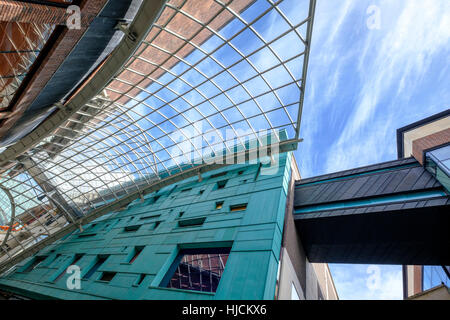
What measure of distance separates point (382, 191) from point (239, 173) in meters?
12.4

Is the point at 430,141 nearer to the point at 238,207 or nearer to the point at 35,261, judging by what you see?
the point at 238,207

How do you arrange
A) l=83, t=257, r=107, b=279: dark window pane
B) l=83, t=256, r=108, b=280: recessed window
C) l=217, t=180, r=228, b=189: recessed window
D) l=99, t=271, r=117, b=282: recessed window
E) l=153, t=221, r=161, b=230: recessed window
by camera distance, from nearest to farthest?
l=99, t=271, r=117, b=282: recessed window < l=83, t=257, r=107, b=279: dark window pane < l=83, t=256, r=108, b=280: recessed window < l=153, t=221, r=161, b=230: recessed window < l=217, t=180, r=228, b=189: recessed window

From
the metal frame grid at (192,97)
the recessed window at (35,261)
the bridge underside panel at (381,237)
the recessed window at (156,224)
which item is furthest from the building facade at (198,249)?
the metal frame grid at (192,97)

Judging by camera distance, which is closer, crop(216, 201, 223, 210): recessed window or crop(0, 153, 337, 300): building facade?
crop(0, 153, 337, 300): building facade

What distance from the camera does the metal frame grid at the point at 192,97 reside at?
14.2 m

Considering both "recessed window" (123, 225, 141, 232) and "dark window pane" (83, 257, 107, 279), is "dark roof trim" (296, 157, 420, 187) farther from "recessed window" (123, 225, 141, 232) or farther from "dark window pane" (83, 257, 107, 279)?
"dark window pane" (83, 257, 107, 279)

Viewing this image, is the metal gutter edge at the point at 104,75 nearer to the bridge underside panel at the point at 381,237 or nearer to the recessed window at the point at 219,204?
the recessed window at the point at 219,204

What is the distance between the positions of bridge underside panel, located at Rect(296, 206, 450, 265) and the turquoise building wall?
4220 mm

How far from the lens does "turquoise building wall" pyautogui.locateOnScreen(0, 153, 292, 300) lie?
1179 centimetres

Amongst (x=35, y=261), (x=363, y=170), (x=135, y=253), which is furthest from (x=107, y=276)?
(x=35, y=261)

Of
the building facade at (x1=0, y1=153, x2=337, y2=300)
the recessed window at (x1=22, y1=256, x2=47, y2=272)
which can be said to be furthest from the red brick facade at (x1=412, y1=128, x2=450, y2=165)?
the recessed window at (x1=22, y1=256, x2=47, y2=272)

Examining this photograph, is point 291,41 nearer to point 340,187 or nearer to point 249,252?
point 340,187

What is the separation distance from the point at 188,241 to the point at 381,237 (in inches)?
552

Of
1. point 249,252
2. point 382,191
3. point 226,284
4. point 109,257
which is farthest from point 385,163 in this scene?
point 109,257
